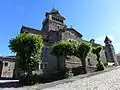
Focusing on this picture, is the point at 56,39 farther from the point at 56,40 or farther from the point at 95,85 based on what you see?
the point at 95,85

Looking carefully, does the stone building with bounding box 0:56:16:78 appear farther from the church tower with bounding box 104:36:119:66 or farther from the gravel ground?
the church tower with bounding box 104:36:119:66

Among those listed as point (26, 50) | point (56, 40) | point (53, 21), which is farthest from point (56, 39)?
point (53, 21)

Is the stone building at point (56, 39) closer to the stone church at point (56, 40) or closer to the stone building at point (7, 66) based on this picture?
the stone church at point (56, 40)

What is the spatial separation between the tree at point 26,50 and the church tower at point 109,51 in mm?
29559

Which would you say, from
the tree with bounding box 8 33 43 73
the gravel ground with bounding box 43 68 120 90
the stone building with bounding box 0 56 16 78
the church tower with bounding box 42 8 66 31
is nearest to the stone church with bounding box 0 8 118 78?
the church tower with bounding box 42 8 66 31

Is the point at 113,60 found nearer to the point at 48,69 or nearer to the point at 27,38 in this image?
the point at 48,69

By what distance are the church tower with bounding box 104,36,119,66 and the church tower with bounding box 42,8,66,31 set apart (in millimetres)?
15789

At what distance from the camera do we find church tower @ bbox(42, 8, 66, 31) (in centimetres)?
4150

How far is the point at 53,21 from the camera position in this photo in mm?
42594

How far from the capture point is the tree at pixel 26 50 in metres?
19.7

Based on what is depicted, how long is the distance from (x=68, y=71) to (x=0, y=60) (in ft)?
76.9

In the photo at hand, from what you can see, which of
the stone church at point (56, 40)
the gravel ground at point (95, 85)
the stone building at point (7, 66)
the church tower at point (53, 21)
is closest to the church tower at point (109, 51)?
the stone church at point (56, 40)

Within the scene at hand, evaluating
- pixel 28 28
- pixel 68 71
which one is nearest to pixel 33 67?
pixel 68 71

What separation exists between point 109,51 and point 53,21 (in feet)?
68.4
